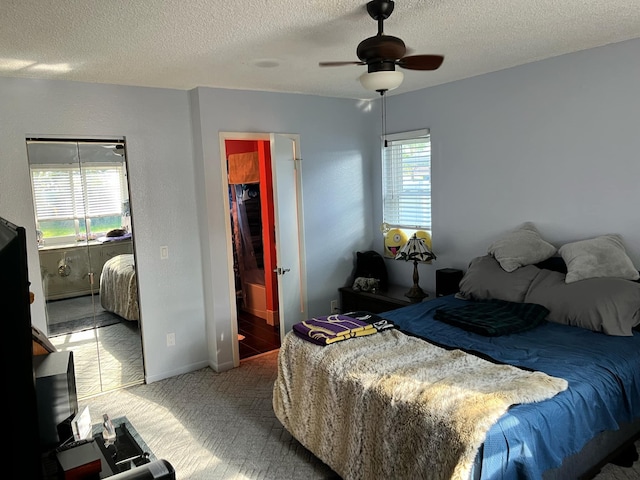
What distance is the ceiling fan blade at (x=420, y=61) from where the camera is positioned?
2.54m

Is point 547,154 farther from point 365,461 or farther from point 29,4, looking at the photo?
point 29,4

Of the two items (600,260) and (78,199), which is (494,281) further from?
(78,199)

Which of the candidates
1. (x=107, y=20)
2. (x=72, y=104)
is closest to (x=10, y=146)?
(x=72, y=104)

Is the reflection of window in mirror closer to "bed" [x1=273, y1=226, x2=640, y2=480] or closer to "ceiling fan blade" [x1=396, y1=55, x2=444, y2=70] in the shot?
"bed" [x1=273, y1=226, x2=640, y2=480]

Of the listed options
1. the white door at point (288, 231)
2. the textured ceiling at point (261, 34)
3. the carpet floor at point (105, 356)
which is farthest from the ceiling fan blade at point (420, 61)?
the carpet floor at point (105, 356)

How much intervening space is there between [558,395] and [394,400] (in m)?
0.75

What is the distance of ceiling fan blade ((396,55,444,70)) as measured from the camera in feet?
8.33

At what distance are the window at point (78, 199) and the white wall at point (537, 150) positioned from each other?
112 inches

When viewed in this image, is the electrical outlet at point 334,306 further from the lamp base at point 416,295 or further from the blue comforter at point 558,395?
the blue comforter at point 558,395

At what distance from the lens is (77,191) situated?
3.80m

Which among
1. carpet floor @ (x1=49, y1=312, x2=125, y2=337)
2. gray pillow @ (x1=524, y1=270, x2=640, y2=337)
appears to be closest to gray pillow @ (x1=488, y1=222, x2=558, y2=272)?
gray pillow @ (x1=524, y1=270, x2=640, y2=337)

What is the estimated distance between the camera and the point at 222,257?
4.33 metres

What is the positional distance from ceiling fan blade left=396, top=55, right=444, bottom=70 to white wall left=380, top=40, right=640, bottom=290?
152 cm

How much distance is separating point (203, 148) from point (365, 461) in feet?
9.32
